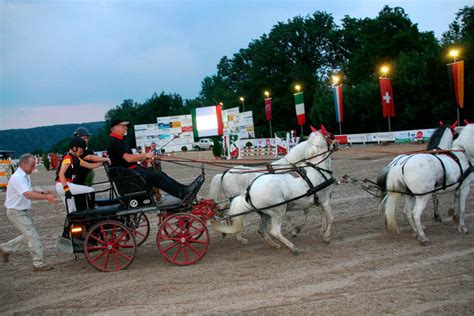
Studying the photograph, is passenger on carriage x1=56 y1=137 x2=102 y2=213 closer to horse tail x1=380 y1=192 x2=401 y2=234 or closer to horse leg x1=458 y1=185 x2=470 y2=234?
horse tail x1=380 y1=192 x2=401 y2=234

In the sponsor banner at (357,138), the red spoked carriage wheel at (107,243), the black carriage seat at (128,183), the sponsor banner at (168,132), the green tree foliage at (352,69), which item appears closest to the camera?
the red spoked carriage wheel at (107,243)

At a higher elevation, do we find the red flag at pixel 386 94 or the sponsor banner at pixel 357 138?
the red flag at pixel 386 94

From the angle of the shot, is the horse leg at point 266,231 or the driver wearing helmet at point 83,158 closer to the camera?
the horse leg at point 266,231

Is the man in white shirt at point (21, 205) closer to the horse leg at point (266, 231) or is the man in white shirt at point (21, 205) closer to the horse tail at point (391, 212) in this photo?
the horse leg at point (266, 231)

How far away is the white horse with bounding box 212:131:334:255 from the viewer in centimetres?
673

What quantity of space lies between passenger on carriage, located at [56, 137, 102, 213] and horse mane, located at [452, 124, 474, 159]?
6.17 metres

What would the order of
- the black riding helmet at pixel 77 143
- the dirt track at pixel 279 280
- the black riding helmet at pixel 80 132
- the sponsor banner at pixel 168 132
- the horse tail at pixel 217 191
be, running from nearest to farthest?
the dirt track at pixel 279 280 < the black riding helmet at pixel 77 143 < the black riding helmet at pixel 80 132 < the horse tail at pixel 217 191 < the sponsor banner at pixel 168 132

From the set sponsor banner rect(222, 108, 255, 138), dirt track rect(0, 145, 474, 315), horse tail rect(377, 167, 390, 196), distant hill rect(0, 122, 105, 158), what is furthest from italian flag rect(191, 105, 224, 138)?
distant hill rect(0, 122, 105, 158)

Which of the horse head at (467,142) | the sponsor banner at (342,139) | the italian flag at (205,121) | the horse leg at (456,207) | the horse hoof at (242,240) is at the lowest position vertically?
the horse hoof at (242,240)

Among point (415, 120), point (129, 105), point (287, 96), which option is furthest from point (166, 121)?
point (129, 105)

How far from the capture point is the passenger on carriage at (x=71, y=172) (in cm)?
665

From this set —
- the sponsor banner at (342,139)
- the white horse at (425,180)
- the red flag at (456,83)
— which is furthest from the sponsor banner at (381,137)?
the white horse at (425,180)

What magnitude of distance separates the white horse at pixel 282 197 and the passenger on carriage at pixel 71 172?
85.9 inches

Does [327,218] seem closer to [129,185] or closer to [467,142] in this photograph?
[467,142]
